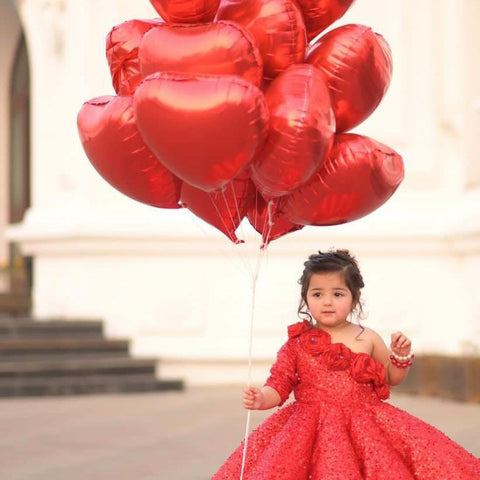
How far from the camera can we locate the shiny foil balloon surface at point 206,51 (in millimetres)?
3656

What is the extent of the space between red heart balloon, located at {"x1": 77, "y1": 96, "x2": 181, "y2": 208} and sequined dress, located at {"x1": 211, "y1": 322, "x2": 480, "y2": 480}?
714 mm

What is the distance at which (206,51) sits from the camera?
3654 millimetres

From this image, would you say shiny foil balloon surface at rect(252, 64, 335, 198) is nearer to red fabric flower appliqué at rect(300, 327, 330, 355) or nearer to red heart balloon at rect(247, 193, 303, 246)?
red heart balloon at rect(247, 193, 303, 246)

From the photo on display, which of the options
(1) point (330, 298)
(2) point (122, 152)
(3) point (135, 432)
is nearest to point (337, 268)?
(1) point (330, 298)

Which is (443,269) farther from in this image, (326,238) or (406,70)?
(406,70)

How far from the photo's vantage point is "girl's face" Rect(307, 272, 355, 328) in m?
4.01

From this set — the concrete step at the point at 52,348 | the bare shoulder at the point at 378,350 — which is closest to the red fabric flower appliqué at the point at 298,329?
the bare shoulder at the point at 378,350

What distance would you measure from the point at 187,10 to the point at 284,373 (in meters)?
1.30

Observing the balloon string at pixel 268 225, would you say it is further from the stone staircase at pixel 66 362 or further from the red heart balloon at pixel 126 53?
the stone staircase at pixel 66 362

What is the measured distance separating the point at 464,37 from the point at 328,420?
24.2 ft

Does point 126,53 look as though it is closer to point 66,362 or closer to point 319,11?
point 319,11

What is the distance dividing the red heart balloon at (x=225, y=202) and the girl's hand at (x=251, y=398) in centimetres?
64

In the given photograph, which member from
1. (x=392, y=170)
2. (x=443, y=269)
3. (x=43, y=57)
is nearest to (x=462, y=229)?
(x=443, y=269)

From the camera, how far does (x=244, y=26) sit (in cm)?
383
